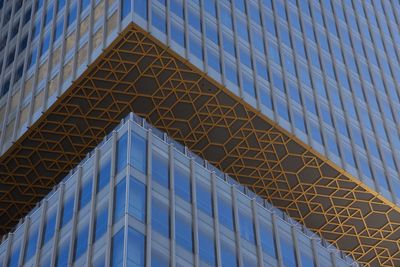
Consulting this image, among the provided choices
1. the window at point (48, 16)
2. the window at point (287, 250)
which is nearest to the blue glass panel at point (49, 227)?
the window at point (287, 250)

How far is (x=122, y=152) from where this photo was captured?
54.0 m

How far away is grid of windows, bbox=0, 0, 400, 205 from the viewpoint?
69.9 m

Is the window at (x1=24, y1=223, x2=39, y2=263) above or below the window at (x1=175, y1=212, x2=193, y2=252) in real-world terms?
above

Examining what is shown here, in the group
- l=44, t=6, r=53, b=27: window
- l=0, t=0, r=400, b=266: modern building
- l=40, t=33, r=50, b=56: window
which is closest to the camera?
l=0, t=0, r=400, b=266: modern building

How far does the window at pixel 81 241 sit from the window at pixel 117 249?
2.75m

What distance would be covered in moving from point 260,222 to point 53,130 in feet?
62.1

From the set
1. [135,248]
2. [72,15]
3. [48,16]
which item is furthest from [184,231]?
[48,16]

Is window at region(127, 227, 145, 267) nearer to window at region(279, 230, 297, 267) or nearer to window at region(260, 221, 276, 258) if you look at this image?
window at region(260, 221, 276, 258)

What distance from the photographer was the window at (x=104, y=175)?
53469mm

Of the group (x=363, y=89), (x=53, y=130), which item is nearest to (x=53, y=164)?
(x=53, y=130)

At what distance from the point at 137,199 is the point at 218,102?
2019 cm

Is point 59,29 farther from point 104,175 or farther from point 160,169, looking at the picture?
Answer: point 160,169

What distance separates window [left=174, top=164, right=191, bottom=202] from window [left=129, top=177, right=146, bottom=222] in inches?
117

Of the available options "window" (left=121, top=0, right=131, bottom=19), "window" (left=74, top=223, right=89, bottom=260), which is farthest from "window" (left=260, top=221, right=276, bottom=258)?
"window" (left=121, top=0, right=131, bottom=19)
